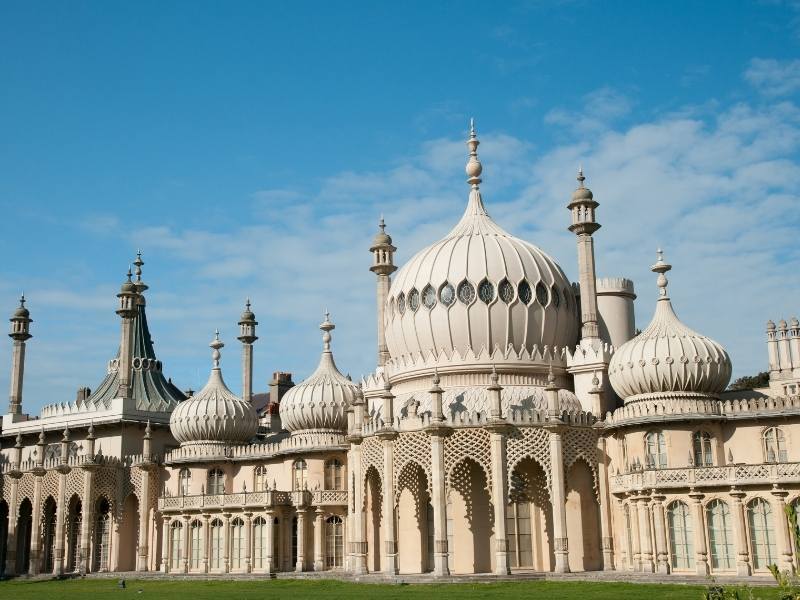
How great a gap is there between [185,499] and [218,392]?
18.1 ft

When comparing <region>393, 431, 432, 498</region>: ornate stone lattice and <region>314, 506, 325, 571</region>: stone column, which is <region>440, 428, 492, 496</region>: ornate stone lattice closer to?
<region>393, 431, 432, 498</region>: ornate stone lattice

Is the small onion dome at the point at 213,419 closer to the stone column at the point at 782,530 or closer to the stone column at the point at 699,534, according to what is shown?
the stone column at the point at 699,534

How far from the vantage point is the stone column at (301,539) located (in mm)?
41969

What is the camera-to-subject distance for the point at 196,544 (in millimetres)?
44812

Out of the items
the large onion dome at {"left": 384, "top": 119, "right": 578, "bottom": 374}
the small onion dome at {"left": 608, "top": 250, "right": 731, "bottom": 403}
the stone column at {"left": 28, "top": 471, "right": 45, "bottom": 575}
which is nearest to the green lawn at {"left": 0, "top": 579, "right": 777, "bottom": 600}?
the small onion dome at {"left": 608, "top": 250, "right": 731, "bottom": 403}

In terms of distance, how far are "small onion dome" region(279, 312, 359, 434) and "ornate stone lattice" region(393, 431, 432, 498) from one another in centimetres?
810

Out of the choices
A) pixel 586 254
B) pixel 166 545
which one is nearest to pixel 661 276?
pixel 586 254

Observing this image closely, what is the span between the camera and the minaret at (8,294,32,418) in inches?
2302

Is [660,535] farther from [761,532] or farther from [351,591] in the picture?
[351,591]

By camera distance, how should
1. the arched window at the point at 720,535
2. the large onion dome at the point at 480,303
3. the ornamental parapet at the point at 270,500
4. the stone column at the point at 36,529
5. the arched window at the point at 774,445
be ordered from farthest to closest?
the stone column at the point at 36,529, the ornamental parapet at the point at 270,500, the large onion dome at the point at 480,303, the arched window at the point at 774,445, the arched window at the point at 720,535

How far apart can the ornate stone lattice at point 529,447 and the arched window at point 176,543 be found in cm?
1874

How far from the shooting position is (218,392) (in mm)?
47656

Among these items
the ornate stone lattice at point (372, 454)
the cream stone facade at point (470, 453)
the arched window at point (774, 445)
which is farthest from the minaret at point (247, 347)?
the arched window at point (774, 445)

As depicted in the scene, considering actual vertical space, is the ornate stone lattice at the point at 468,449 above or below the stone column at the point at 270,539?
above
